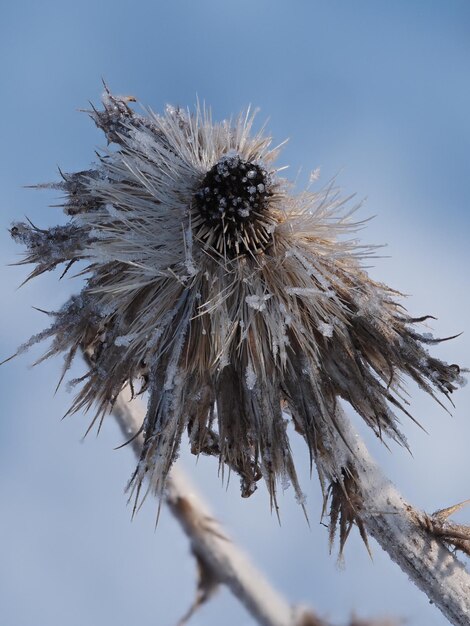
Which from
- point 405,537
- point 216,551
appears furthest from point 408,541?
point 216,551

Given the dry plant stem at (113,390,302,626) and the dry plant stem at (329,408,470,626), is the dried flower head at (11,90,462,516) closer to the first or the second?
the dry plant stem at (329,408,470,626)

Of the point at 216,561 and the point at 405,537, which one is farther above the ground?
the point at 216,561

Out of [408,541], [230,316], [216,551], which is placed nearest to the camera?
[230,316]

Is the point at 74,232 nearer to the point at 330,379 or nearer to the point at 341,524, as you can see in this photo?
the point at 330,379

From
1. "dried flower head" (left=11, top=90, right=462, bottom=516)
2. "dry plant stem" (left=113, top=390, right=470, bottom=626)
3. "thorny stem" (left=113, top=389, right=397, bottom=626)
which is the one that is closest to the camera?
"dried flower head" (left=11, top=90, right=462, bottom=516)

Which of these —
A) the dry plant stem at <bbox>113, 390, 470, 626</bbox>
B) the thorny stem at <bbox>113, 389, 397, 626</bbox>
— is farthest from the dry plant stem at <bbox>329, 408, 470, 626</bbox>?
the thorny stem at <bbox>113, 389, 397, 626</bbox>

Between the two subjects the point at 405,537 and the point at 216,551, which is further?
the point at 216,551

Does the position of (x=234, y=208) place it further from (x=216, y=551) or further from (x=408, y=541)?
(x=216, y=551)
